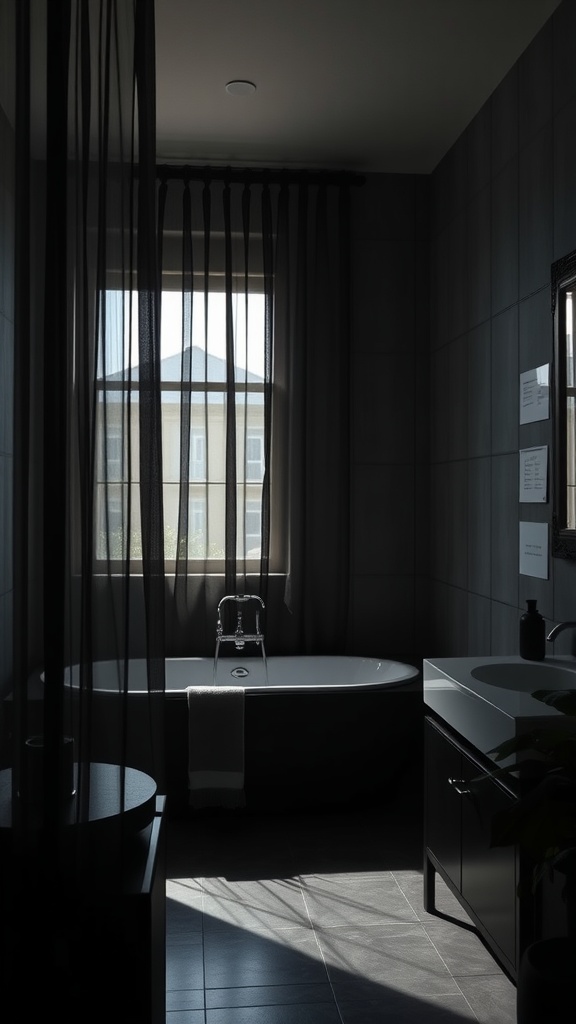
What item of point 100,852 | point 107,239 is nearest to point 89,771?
point 100,852

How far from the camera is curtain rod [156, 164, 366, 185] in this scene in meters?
4.25

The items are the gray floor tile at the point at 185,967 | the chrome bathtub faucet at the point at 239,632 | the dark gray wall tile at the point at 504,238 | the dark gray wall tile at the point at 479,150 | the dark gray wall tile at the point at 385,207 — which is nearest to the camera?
the gray floor tile at the point at 185,967

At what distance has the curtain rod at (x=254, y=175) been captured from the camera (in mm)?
4250

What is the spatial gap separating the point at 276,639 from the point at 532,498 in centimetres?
172

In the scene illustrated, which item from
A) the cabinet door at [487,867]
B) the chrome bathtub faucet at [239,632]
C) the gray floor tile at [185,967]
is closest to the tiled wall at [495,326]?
the cabinet door at [487,867]

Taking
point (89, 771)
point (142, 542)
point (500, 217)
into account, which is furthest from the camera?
point (500, 217)

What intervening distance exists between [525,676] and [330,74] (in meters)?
2.40

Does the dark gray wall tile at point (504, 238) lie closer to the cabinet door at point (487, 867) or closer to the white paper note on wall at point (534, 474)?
the white paper note on wall at point (534, 474)

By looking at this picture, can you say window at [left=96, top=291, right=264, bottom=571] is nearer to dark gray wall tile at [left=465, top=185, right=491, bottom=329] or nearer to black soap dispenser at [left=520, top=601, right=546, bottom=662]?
dark gray wall tile at [left=465, top=185, right=491, bottom=329]

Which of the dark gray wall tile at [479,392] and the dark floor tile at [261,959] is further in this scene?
the dark gray wall tile at [479,392]

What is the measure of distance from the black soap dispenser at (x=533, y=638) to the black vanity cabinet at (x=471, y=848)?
36 centimetres

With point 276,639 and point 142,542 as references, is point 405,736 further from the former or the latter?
point 142,542

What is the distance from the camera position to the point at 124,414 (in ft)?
4.55

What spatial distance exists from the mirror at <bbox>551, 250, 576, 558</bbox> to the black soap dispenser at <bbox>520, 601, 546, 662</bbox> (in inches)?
9.8
